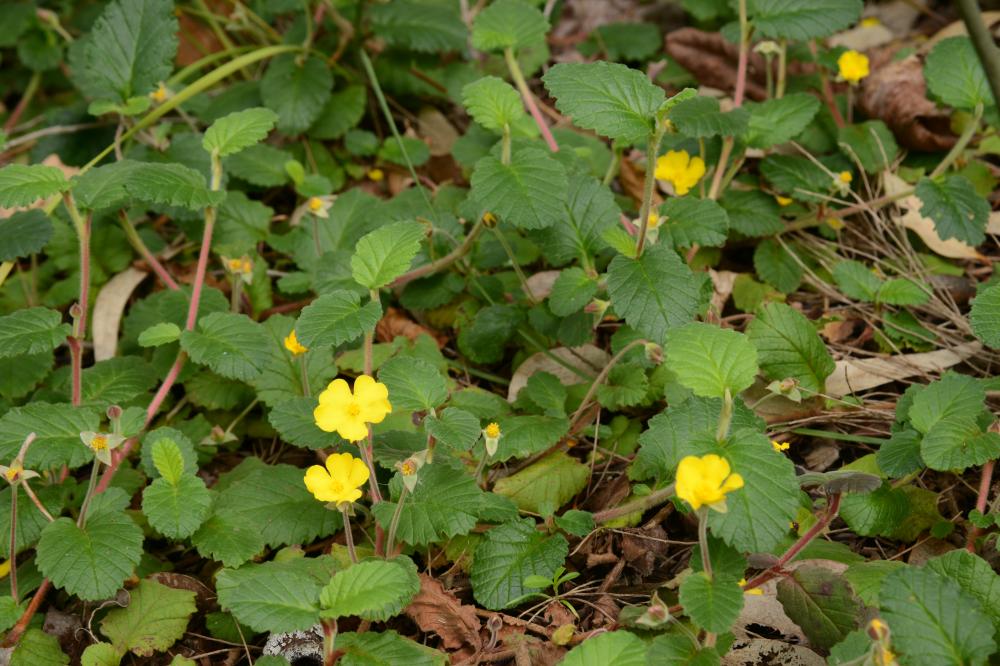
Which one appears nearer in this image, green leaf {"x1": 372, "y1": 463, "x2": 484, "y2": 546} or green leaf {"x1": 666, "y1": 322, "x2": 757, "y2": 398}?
green leaf {"x1": 666, "y1": 322, "x2": 757, "y2": 398}

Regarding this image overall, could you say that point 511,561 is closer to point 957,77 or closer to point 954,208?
point 954,208

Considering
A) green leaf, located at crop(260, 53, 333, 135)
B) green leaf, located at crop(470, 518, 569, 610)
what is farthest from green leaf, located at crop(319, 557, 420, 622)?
green leaf, located at crop(260, 53, 333, 135)

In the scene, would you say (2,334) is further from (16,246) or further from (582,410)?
(582,410)

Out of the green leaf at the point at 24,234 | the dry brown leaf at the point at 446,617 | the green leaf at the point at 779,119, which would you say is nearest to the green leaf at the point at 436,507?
the dry brown leaf at the point at 446,617

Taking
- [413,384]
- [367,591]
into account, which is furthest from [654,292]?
[367,591]

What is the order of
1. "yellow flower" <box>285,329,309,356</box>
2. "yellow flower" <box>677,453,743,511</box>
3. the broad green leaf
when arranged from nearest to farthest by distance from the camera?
"yellow flower" <box>677,453,743,511</box> < the broad green leaf < "yellow flower" <box>285,329,309,356</box>

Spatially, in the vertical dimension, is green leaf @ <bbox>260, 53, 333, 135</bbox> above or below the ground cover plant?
above

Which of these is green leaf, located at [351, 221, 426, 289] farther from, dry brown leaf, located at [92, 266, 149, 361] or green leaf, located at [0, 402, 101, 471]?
dry brown leaf, located at [92, 266, 149, 361]
